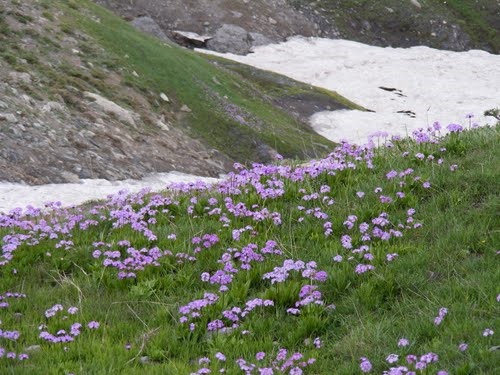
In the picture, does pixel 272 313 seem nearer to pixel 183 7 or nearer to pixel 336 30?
pixel 183 7

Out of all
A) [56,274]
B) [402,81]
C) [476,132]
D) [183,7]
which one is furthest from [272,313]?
[183,7]

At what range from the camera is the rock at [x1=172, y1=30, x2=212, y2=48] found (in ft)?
175

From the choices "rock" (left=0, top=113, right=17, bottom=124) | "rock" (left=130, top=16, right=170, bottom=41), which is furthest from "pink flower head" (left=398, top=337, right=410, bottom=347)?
"rock" (left=130, top=16, right=170, bottom=41)

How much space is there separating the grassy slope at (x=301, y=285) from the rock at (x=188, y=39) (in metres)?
45.2

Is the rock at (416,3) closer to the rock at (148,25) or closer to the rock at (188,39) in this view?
the rock at (188,39)

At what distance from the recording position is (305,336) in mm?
6379

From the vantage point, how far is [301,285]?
7047 millimetres

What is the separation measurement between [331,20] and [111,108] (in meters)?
41.5

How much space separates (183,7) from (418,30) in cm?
2418

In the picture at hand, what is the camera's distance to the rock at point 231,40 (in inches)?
2156

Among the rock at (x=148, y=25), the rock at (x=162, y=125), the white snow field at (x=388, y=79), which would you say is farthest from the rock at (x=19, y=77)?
the rock at (x=148, y=25)

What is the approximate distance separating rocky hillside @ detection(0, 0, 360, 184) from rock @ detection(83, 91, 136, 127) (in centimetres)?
6

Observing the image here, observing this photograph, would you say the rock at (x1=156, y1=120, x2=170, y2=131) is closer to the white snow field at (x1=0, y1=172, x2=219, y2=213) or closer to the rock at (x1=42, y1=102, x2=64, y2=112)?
the rock at (x1=42, y1=102, x2=64, y2=112)

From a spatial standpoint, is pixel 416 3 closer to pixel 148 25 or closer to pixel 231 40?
pixel 231 40
